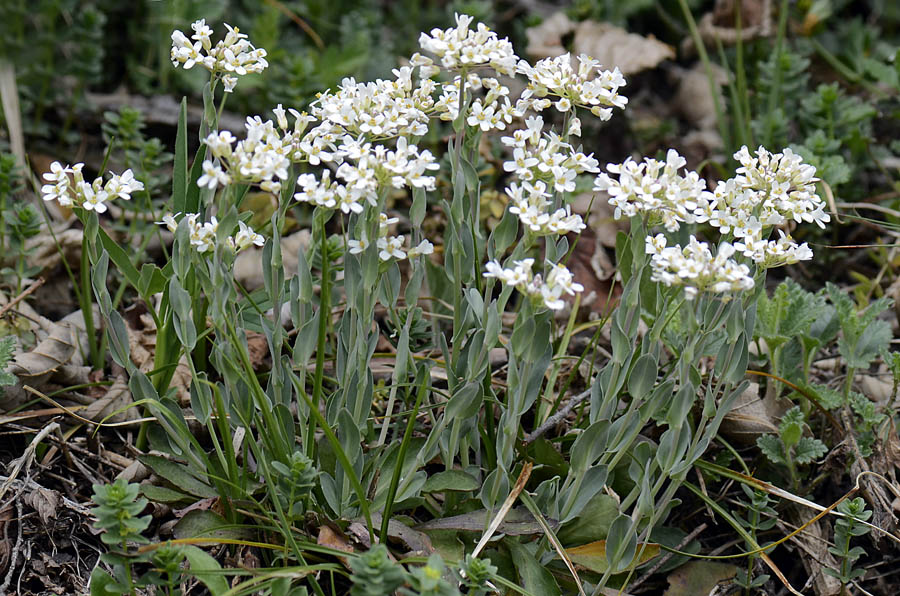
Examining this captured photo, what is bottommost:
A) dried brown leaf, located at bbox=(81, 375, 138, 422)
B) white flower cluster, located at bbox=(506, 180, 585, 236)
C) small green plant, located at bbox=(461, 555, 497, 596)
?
dried brown leaf, located at bbox=(81, 375, 138, 422)

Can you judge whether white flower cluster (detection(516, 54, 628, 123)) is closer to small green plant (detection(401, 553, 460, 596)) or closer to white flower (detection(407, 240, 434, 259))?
white flower (detection(407, 240, 434, 259))

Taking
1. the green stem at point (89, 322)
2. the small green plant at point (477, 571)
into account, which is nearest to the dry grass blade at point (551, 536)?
the small green plant at point (477, 571)

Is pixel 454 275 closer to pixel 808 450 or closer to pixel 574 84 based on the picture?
pixel 574 84

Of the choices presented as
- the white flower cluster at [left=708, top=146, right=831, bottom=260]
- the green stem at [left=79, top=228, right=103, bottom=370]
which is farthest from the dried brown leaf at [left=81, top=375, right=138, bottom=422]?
the white flower cluster at [left=708, top=146, right=831, bottom=260]

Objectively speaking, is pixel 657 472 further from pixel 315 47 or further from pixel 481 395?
pixel 315 47

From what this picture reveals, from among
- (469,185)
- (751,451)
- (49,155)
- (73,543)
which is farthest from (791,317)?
(49,155)

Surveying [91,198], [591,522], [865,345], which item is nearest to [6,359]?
[91,198]

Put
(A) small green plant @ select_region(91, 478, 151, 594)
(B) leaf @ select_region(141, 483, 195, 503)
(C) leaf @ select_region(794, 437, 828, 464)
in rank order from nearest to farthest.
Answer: (A) small green plant @ select_region(91, 478, 151, 594)
(B) leaf @ select_region(141, 483, 195, 503)
(C) leaf @ select_region(794, 437, 828, 464)
